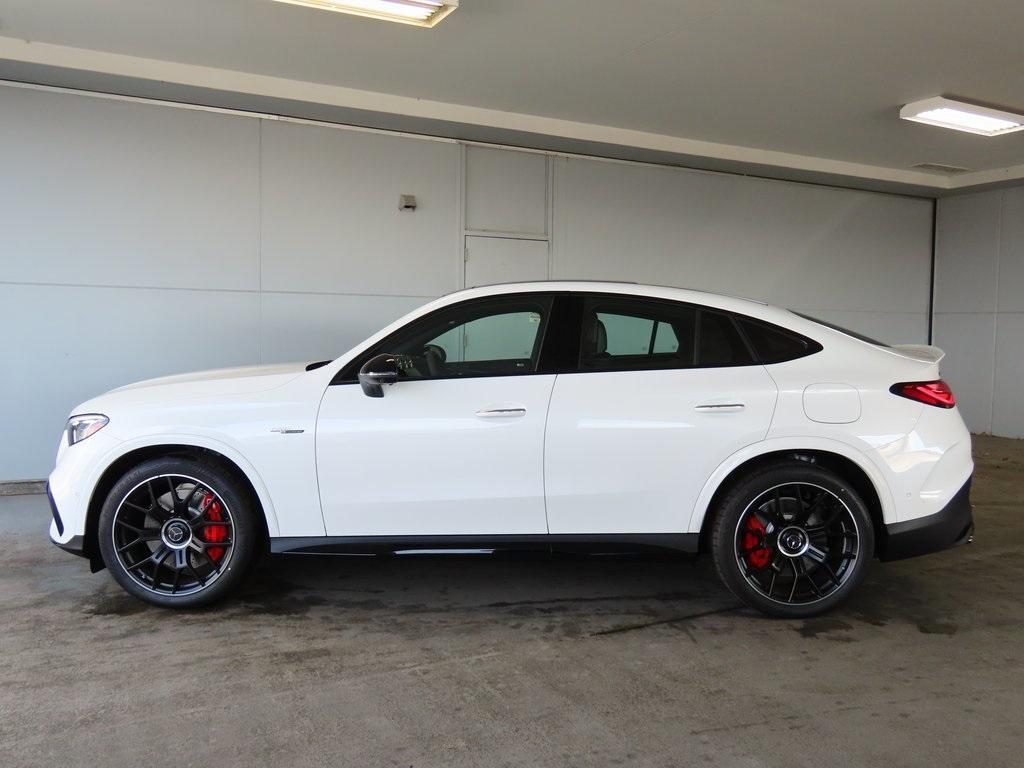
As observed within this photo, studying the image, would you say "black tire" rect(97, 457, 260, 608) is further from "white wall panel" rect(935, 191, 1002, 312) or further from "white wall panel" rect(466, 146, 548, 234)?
"white wall panel" rect(935, 191, 1002, 312)

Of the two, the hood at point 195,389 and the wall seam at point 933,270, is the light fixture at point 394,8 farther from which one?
the wall seam at point 933,270

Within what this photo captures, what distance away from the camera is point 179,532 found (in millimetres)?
3918

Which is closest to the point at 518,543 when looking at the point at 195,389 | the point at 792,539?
the point at 792,539

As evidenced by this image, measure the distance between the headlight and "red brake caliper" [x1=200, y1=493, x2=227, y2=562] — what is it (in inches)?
24.7

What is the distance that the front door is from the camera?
383 centimetres

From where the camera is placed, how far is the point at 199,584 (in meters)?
3.97

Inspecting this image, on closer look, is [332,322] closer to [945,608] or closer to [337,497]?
[337,497]

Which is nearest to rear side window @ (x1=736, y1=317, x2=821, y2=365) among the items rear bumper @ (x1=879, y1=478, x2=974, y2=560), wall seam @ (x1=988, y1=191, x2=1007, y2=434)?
rear bumper @ (x1=879, y1=478, x2=974, y2=560)

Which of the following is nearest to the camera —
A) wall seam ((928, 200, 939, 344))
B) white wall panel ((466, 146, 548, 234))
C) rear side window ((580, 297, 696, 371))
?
rear side window ((580, 297, 696, 371))

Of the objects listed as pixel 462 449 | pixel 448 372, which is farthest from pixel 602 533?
pixel 448 372

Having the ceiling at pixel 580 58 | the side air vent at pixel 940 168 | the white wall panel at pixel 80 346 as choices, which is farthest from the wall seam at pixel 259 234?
the side air vent at pixel 940 168

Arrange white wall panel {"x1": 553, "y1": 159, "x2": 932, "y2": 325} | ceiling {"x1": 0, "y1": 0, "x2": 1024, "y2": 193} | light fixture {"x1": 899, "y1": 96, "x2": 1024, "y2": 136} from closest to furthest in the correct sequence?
ceiling {"x1": 0, "y1": 0, "x2": 1024, "y2": 193} → light fixture {"x1": 899, "y1": 96, "x2": 1024, "y2": 136} → white wall panel {"x1": 553, "y1": 159, "x2": 932, "y2": 325}

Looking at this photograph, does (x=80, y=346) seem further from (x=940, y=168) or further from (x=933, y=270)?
(x=933, y=270)

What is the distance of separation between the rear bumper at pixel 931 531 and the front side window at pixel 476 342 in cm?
194
